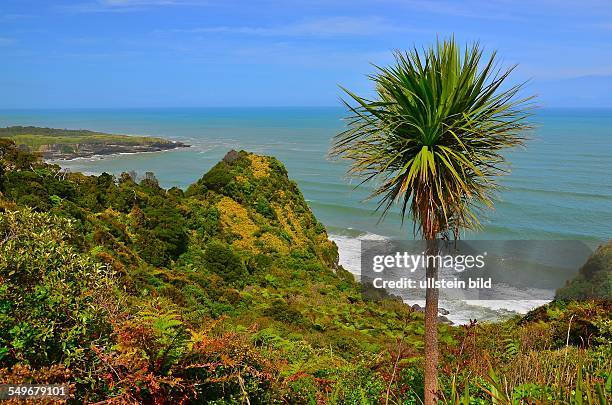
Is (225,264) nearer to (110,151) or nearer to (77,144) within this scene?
(110,151)

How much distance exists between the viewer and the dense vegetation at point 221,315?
5098 millimetres

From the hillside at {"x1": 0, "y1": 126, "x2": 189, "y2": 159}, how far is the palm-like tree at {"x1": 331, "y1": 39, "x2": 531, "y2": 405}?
280 feet

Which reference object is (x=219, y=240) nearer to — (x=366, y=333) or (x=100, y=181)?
(x=100, y=181)

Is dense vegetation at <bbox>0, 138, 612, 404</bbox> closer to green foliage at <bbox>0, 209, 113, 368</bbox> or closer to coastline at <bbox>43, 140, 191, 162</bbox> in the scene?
green foliage at <bbox>0, 209, 113, 368</bbox>

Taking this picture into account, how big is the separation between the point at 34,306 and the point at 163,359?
1.45m

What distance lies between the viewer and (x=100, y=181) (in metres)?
23.7

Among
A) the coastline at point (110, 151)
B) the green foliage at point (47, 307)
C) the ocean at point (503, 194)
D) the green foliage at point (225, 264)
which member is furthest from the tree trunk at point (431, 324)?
the coastline at point (110, 151)

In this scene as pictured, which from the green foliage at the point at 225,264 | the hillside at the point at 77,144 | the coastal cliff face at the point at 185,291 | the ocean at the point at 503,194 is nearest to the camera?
the coastal cliff face at the point at 185,291

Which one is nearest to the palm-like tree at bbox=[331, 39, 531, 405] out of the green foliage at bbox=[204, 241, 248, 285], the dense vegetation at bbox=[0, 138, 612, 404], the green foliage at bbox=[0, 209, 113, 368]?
the dense vegetation at bbox=[0, 138, 612, 404]

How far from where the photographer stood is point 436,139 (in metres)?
5.67

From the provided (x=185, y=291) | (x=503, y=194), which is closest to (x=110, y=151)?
(x=503, y=194)

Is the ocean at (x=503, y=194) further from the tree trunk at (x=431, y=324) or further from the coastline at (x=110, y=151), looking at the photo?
the coastline at (x=110, y=151)

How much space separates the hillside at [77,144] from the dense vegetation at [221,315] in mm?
64680

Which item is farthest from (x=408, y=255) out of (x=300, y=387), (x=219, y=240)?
(x=300, y=387)
